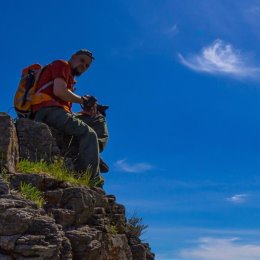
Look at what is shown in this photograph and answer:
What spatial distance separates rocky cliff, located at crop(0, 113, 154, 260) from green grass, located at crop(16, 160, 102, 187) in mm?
173

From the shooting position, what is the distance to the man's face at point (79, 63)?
41.2ft

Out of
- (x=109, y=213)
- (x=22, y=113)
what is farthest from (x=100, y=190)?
(x=22, y=113)

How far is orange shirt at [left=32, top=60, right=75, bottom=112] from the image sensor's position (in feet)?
39.5

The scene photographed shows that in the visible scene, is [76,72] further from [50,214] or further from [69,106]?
[50,214]

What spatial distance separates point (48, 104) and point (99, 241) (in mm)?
3819

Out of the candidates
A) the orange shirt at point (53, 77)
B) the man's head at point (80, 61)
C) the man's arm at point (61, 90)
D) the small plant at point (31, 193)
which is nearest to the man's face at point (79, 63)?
the man's head at point (80, 61)

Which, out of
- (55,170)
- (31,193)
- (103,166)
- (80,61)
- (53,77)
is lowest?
(31,193)

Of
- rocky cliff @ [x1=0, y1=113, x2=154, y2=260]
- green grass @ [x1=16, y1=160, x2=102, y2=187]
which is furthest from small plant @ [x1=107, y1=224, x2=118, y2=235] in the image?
green grass @ [x1=16, y1=160, x2=102, y2=187]

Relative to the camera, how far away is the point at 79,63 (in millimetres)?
12547

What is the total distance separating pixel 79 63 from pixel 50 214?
465 cm

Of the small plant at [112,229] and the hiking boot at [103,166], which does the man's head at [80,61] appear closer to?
the hiking boot at [103,166]

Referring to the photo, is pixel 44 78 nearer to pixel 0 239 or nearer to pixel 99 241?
pixel 99 241

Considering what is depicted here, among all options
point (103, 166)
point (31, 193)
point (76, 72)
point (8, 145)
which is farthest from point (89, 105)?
point (31, 193)

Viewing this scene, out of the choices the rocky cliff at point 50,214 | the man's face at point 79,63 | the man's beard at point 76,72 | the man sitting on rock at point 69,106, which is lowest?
the rocky cliff at point 50,214
